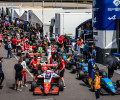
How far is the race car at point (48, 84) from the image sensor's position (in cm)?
1358

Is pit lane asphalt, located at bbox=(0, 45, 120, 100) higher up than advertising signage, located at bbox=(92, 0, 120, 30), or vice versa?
advertising signage, located at bbox=(92, 0, 120, 30)

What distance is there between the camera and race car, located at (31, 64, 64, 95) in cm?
1358

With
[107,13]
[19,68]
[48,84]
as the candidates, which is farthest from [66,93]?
[107,13]

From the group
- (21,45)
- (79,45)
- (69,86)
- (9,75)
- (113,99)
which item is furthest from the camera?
(21,45)

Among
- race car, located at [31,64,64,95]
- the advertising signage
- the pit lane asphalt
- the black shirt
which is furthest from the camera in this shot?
the advertising signage

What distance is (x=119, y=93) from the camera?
45.1 ft

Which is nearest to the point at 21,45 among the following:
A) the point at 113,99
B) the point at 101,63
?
the point at 101,63

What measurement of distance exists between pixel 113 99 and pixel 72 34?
68.2 feet

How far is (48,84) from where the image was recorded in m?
13.8

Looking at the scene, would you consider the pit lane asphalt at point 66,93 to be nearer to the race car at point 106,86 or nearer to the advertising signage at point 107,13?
the race car at point 106,86

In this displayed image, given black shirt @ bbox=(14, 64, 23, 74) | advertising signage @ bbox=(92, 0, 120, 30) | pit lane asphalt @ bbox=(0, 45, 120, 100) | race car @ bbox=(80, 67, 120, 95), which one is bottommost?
pit lane asphalt @ bbox=(0, 45, 120, 100)

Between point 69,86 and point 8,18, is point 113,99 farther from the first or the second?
point 8,18

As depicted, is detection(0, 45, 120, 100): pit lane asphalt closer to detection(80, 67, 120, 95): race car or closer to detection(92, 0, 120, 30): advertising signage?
detection(80, 67, 120, 95): race car

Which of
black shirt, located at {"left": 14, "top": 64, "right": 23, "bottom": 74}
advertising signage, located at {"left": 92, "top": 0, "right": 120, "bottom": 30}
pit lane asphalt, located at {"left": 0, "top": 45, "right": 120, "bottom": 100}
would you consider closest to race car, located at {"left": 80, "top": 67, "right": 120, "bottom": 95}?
pit lane asphalt, located at {"left": 0, "top": 45, "right": 120, "bottom": 100}
